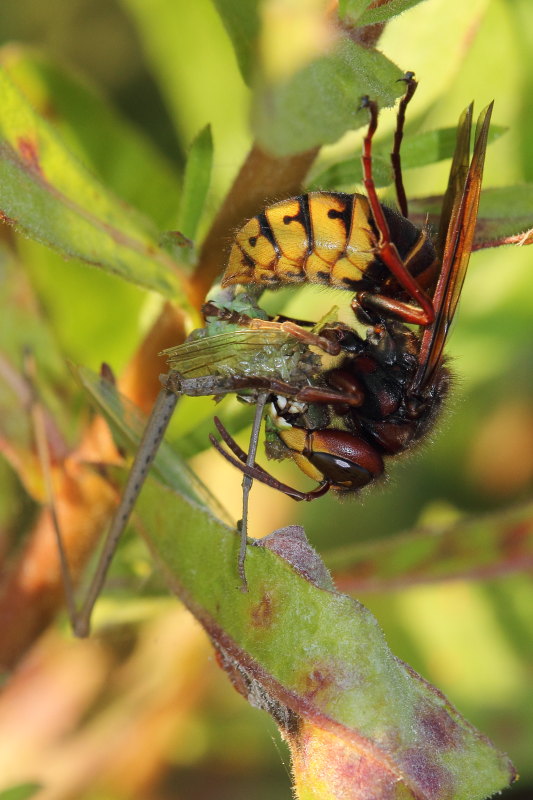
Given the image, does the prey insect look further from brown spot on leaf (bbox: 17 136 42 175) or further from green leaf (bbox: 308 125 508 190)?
brown spot on leaf (bbox: 17 136 42 175)

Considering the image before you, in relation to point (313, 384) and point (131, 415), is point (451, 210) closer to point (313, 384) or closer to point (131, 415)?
point (313, 384)

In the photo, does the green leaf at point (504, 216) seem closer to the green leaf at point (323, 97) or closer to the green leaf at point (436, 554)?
the green leaf at point (323, 97)

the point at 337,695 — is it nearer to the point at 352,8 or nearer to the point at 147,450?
the point at 147,450

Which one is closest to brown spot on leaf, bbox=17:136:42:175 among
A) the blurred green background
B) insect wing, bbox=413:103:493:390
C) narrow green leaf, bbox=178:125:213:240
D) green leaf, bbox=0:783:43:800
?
narrow green leaf, bbox=178:125:213:240

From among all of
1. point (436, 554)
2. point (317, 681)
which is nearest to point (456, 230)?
point (317, 681)

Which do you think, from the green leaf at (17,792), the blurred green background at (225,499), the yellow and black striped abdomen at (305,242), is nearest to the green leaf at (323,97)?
the yellow and black striped abdomen at (305,242)
